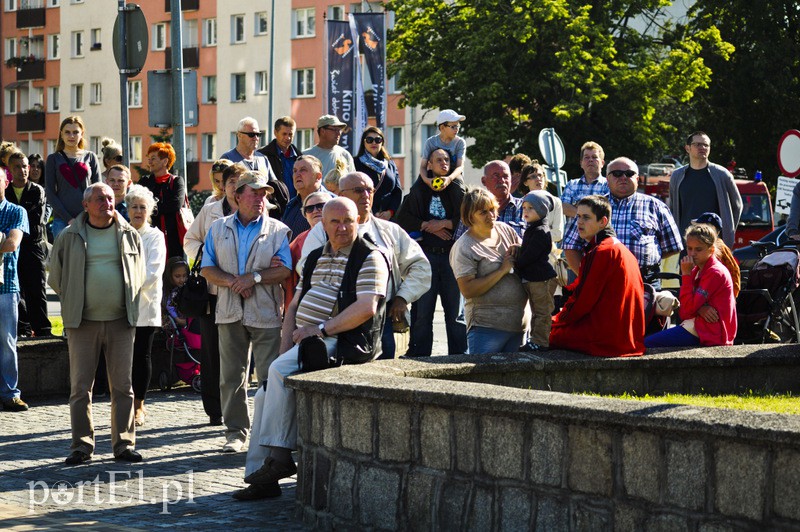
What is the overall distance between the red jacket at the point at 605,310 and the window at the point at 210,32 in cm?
7169

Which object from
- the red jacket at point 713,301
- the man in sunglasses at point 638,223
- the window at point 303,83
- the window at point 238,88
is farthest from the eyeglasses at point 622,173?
the window at point 238,88

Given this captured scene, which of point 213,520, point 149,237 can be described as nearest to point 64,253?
point 149,237

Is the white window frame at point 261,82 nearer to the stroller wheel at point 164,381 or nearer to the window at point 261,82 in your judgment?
the window at point 261,82

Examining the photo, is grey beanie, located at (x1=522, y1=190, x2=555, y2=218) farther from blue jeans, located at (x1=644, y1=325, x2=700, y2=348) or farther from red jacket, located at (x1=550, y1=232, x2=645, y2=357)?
red jacket, located at (x1=550, y1=232, x2=645, y2=357)

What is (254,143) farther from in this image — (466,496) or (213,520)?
(466,496)

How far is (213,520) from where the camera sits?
8.38 metres

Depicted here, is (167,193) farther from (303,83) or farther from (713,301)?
(303,83)

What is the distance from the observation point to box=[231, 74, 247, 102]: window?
257 feet

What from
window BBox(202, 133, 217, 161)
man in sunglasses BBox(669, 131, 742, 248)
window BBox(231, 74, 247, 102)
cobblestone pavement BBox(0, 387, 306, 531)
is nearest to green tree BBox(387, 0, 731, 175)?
window BBox(231, 74, 247, 102)

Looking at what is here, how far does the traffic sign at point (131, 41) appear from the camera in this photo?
15.2m

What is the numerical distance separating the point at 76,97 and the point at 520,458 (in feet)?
273

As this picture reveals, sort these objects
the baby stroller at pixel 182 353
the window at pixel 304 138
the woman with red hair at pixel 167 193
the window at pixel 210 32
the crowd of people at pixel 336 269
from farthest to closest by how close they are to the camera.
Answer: the window at pixel 210 32 < the window at pixel 304 138 < the baby stroller at pixel 182 353 < the woman with red hair at pixel 167 193 < the crowd of people at pixel 336 269

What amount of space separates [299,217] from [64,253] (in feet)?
7.16

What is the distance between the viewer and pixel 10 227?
42.5ft
